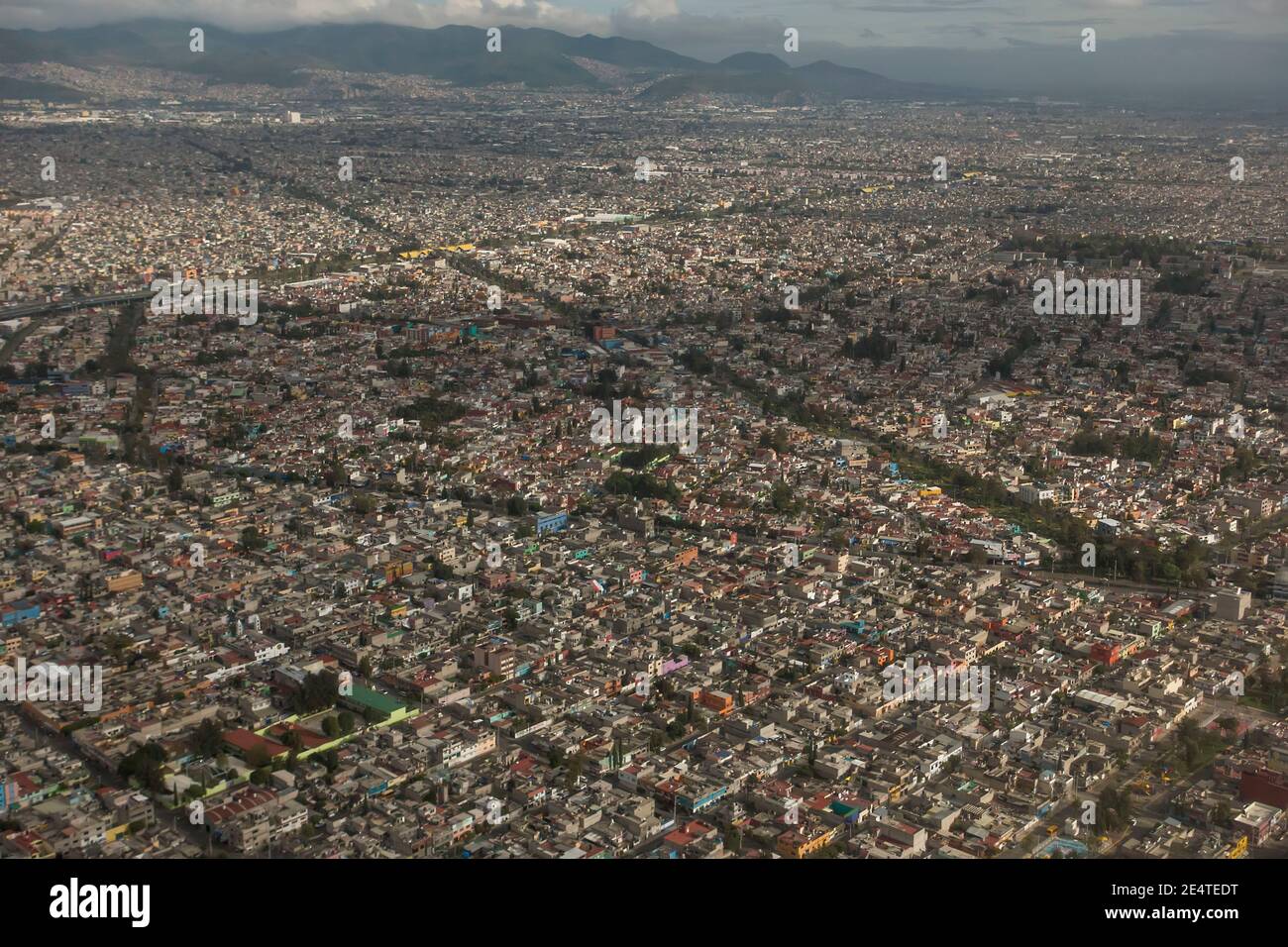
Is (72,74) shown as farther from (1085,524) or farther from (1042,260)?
(1085,524)
